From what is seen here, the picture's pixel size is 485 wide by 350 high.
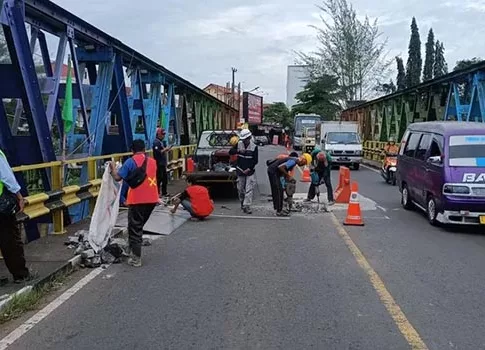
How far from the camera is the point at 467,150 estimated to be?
11.9 meters

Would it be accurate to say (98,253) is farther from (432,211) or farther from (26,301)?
(432,211)

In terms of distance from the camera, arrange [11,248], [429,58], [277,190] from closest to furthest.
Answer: [11,248] < [277,190] < [429,58]

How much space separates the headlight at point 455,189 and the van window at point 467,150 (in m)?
0.55

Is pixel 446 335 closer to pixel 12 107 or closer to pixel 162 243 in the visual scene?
pixel 162 243

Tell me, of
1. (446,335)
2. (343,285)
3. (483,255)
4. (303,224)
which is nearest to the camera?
(446,335)

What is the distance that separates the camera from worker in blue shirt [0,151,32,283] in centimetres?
666

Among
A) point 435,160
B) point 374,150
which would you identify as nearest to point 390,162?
point 435,160

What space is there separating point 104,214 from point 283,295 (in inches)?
120

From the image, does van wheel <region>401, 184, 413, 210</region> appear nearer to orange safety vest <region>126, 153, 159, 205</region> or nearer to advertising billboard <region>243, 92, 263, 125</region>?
orange safety vest <region>126, 153, 159, 205</region>

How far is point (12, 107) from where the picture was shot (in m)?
13.6

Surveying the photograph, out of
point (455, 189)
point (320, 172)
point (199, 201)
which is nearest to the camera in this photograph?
point (455, 189)

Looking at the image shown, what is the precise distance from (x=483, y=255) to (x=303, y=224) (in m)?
3.73

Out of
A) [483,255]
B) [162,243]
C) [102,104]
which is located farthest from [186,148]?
[483,255]

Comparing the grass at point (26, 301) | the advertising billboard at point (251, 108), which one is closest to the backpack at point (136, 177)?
the grass at point (26, 301)
